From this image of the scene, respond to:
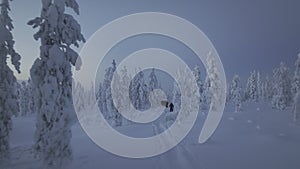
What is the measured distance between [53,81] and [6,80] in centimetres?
824

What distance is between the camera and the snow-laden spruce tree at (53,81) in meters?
14.5

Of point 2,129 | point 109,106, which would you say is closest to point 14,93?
point 2,129

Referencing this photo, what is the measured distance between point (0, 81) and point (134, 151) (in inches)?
449

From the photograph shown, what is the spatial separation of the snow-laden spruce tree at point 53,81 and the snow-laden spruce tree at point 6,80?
662 cm

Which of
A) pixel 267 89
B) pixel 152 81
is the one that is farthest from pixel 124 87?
pixel 267 89

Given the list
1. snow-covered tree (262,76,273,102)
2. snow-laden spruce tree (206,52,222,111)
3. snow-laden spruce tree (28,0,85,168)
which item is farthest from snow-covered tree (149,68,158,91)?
snow-laden spruce tree (28,0,85,168)

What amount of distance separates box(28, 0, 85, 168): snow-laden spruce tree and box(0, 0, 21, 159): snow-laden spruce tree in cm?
662

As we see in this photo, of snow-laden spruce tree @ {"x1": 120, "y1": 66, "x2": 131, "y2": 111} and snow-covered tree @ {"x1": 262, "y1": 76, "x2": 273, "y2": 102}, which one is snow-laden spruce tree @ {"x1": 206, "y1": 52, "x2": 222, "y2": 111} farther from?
snow-covered tree @ {"x1": 262, "y1": 76, "x2": 273, "y2": 102}

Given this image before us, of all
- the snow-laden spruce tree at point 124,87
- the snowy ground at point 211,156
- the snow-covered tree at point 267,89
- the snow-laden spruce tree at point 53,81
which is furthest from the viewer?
the snow-covered tree at point 267,89

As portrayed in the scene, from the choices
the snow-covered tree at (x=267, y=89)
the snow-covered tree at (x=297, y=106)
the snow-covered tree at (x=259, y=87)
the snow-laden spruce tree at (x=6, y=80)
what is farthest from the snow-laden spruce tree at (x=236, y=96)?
the snow-laden spruce tree at (x=6, y=80)

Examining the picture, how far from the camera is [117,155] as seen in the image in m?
20.0

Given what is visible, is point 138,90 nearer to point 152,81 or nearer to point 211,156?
point 152,81

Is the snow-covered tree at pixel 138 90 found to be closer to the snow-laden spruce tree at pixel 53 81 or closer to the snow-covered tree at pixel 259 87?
the snow-laden spruce tree at pixel 53 81

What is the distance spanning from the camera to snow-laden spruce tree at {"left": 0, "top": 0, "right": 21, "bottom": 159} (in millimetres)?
19938
